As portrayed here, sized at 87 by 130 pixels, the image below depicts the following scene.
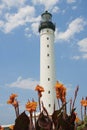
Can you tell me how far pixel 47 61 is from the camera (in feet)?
134

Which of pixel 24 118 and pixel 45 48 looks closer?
pixel 24 118

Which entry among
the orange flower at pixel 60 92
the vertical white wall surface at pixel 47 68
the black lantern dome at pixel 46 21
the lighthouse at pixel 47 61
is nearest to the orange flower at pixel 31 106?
the orange flower at pixel 60 92

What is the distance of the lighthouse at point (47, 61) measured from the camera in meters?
39.5

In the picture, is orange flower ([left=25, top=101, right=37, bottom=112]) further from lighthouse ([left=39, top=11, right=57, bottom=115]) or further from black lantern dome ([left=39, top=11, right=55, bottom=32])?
black lantern dome ([left=39, top=11, right=55, bottom=32])

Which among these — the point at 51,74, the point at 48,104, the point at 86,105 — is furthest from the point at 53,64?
the point at 86,105

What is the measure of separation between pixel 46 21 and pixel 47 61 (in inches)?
268

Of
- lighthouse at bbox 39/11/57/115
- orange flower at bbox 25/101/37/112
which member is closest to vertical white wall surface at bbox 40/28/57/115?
lighthouse at bbox 39/11/57/115

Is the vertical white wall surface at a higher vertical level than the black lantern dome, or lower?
lower

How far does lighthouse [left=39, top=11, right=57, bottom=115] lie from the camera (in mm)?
39500

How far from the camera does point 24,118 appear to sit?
4.99 feet

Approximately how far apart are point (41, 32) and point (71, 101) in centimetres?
4320

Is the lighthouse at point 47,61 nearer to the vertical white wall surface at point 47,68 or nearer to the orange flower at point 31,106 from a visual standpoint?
the vertical white wall surface at point 47,68

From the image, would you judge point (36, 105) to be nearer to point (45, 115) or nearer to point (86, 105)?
point (45, 115)

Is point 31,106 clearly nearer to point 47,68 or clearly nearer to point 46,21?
point 47,68
